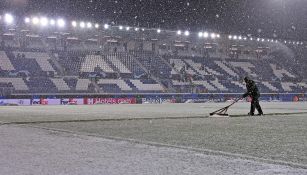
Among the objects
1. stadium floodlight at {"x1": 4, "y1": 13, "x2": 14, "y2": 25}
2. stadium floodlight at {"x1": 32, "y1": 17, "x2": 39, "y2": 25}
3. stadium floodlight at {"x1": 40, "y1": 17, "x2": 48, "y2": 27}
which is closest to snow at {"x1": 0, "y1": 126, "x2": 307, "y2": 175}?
stadium floodlight at {"x1": 4, "y1": 13, "x2": 14, "y2": 25}

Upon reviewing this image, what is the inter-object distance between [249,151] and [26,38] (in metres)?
44.9

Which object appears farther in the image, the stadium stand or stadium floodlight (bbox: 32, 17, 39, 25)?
the stadium stand

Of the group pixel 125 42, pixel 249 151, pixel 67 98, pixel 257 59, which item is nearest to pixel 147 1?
pixel 125 42

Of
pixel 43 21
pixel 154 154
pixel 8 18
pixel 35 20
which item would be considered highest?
pixel 35 20

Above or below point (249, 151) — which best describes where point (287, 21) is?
above

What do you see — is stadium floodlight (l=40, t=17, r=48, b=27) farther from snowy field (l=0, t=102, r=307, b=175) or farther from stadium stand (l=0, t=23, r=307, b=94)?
snowy field (l=0, t=102, r=307, b=175)

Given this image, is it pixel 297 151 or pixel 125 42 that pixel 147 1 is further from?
pixel 297 151

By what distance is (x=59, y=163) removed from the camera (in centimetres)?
582

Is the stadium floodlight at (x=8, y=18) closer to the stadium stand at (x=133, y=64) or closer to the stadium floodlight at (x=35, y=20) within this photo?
the stadium floodlight at (x=35, y=20)

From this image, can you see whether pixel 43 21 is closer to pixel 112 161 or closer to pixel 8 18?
pixel 8 18

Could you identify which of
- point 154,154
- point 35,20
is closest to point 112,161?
point 154,154

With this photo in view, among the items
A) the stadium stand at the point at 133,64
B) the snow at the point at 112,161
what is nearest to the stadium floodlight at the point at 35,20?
the stadium stand at the point at 133,64

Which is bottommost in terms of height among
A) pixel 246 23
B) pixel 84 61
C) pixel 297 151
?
pixel 297 151

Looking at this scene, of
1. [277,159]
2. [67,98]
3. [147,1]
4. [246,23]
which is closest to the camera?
[277,159]
